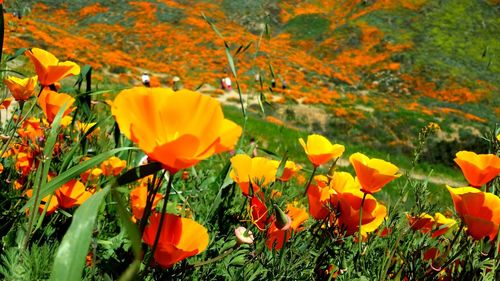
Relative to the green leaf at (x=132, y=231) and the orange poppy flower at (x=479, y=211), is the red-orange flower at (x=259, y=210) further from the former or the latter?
the green leaf at (x=132, y=231)

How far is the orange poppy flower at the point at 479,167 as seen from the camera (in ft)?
3.76

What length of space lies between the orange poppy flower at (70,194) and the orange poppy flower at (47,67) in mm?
314

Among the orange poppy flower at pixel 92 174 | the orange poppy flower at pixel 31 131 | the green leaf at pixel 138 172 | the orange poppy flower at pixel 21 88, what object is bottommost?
the orange poppy flower at pixel 92 174

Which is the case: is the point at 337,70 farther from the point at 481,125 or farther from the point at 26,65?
the point at 26,65

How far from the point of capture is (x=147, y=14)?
1373 inches

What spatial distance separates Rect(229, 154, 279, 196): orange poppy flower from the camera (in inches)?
48.7

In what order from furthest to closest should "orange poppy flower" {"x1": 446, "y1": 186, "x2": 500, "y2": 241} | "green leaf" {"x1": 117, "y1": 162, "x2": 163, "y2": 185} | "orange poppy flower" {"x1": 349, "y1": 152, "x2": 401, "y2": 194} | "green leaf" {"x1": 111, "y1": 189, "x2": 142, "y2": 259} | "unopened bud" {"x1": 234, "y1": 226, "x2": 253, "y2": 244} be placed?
"orange poppy flower" {"x1": 349, "y1": 152, "x2": 401, "y2": 194} → "orange poppy flower" {"x1": 446, "y1": 186, "x2": 500, "y2": 241} → "unopened bud" {"x1": 234, "y1": 226, "x2": 253, "y2": 244} → "green leaf" {"x1": 117, "y1": 162, "x2": 163, "y2": 185} → "green leaf" {"x1": 111, "y1": 189, "x2": 142, "y2": 259}

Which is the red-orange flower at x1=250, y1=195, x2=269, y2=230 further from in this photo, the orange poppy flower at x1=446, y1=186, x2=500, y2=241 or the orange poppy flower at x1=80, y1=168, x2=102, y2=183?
the orange poppy flower at x1=80, y1=168, x2=102, y2=183

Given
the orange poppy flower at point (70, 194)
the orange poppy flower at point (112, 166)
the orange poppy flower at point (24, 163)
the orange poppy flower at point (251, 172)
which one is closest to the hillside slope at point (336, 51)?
the orange poppy flower at point (24, 163)

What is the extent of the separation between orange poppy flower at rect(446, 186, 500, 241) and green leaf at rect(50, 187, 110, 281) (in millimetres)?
896

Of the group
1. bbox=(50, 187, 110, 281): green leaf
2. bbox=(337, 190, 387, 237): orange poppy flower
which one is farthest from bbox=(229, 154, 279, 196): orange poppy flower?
bbox=(50, 187, 110, 281): green leaf

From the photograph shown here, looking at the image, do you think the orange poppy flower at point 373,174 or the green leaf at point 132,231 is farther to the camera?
the orange poppy flower at point 373,174

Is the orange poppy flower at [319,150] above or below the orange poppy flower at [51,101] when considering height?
below

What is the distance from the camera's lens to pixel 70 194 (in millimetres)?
1145
